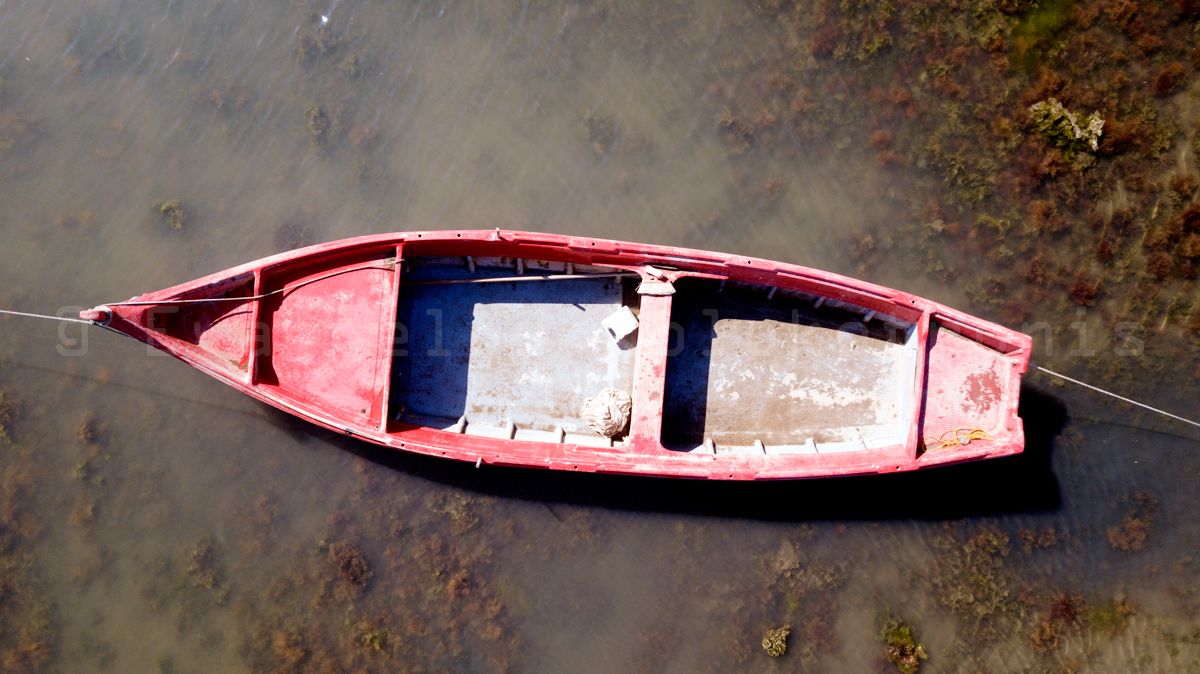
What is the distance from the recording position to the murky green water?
11.0 metres

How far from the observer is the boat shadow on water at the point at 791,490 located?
429 inches

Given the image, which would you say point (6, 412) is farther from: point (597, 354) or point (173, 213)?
point (597, 354)

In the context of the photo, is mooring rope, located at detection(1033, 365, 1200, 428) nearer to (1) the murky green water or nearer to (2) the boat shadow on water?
(1) the murky green water

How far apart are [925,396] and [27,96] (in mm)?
13343

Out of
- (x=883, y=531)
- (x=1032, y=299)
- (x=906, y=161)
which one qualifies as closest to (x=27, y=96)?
(x=906, y=161)

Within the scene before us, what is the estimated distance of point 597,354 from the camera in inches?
404

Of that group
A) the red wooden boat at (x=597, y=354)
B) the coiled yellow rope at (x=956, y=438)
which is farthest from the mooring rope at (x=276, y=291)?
the coiled yellow rope at (x=956, y=438)

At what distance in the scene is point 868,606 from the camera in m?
11.0

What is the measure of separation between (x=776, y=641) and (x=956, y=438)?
3789 millimetres

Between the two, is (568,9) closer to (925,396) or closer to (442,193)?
(442,193)

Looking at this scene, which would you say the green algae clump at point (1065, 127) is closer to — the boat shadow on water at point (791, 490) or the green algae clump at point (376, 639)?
the boat shadow on water at point (791, 490)

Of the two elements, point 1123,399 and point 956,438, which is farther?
point 1123,399

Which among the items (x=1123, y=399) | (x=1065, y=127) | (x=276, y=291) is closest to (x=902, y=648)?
(x=1123, y=399)

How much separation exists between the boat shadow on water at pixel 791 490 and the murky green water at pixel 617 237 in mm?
54
